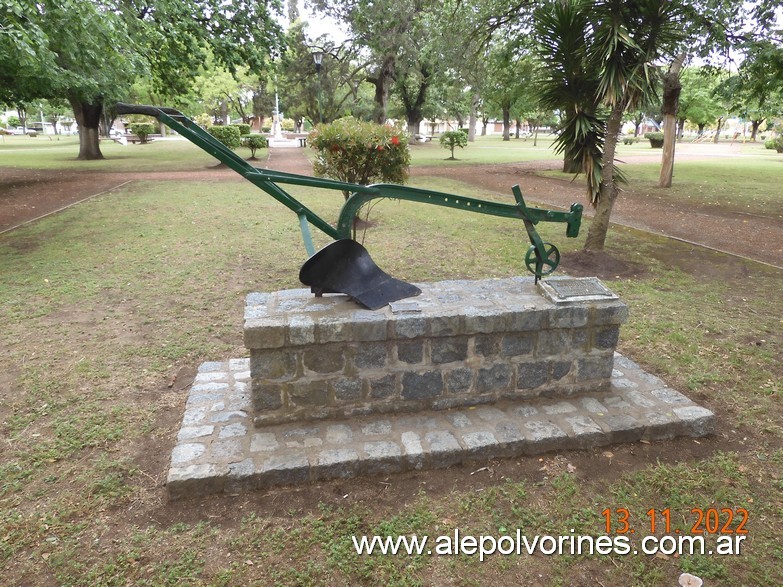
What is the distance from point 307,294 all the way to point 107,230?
704 centimetres

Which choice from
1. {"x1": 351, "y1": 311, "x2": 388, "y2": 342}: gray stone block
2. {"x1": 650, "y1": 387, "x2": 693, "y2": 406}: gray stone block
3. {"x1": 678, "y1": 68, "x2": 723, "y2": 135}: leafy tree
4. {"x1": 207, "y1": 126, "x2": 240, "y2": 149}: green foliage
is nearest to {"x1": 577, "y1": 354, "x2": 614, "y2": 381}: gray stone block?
{"x1": 650, "y1": 387, "x2": 693, "y2": 406}: gray stone block

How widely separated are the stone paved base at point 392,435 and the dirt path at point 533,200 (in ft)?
17.9

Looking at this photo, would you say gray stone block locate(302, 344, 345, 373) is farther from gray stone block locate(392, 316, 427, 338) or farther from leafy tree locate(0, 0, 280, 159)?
leafy tree locate(0, 0, 280, 159)

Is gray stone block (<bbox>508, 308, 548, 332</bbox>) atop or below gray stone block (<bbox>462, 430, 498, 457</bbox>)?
atop

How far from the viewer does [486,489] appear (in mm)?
2789

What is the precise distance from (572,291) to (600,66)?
416 cm

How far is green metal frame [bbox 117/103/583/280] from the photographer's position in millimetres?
2932

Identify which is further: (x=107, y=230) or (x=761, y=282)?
(x=107, y=230)

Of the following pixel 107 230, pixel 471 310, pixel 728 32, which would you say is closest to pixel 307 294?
pixel 471 310

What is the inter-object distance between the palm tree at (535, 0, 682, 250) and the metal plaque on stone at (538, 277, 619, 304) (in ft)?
11.9

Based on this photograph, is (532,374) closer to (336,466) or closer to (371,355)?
(371,355)

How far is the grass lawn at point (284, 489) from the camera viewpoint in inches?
91.0

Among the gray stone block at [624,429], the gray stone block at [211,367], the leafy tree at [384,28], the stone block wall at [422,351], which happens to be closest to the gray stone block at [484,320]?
the stone block wall at [422,351]

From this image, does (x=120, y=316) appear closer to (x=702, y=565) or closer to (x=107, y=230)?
(x=107, y=230)
